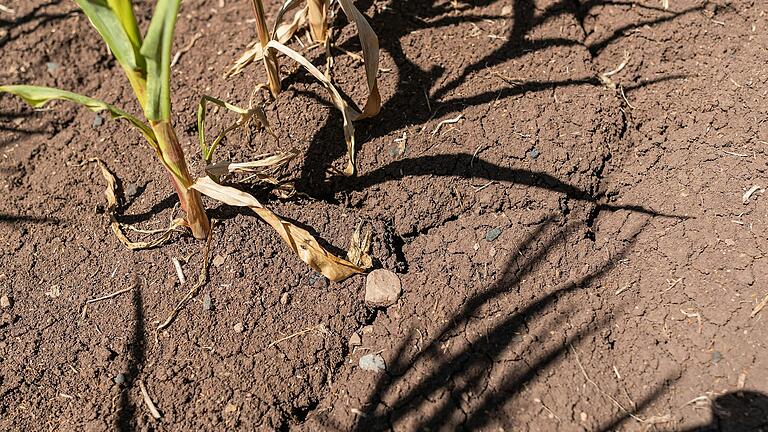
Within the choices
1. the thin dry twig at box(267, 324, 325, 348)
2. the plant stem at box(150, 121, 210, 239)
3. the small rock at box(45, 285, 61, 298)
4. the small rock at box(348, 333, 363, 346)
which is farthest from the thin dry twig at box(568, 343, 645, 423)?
the small rock at box(45, 285, 61, 298)

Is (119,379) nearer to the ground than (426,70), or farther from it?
nearer to the ground

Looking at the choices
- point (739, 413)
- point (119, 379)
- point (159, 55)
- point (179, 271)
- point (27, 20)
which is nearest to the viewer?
point (159, 55)

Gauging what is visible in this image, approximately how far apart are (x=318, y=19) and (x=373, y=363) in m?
1.05

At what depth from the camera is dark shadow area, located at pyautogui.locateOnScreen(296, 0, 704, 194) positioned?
200 cm

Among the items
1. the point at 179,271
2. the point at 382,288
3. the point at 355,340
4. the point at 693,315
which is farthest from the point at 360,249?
the point at 693,315

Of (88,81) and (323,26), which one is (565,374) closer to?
(323,26)

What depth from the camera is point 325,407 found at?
1674 millimetres

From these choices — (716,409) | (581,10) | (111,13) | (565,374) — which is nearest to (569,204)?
(565,374)

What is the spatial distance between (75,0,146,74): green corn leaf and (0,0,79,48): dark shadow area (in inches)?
47.5

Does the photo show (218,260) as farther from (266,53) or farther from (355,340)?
(266,53)

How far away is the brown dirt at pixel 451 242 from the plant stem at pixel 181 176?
73 mm

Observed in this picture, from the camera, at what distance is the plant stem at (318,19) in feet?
6.72

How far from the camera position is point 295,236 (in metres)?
1.75

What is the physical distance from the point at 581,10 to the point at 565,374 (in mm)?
1290
